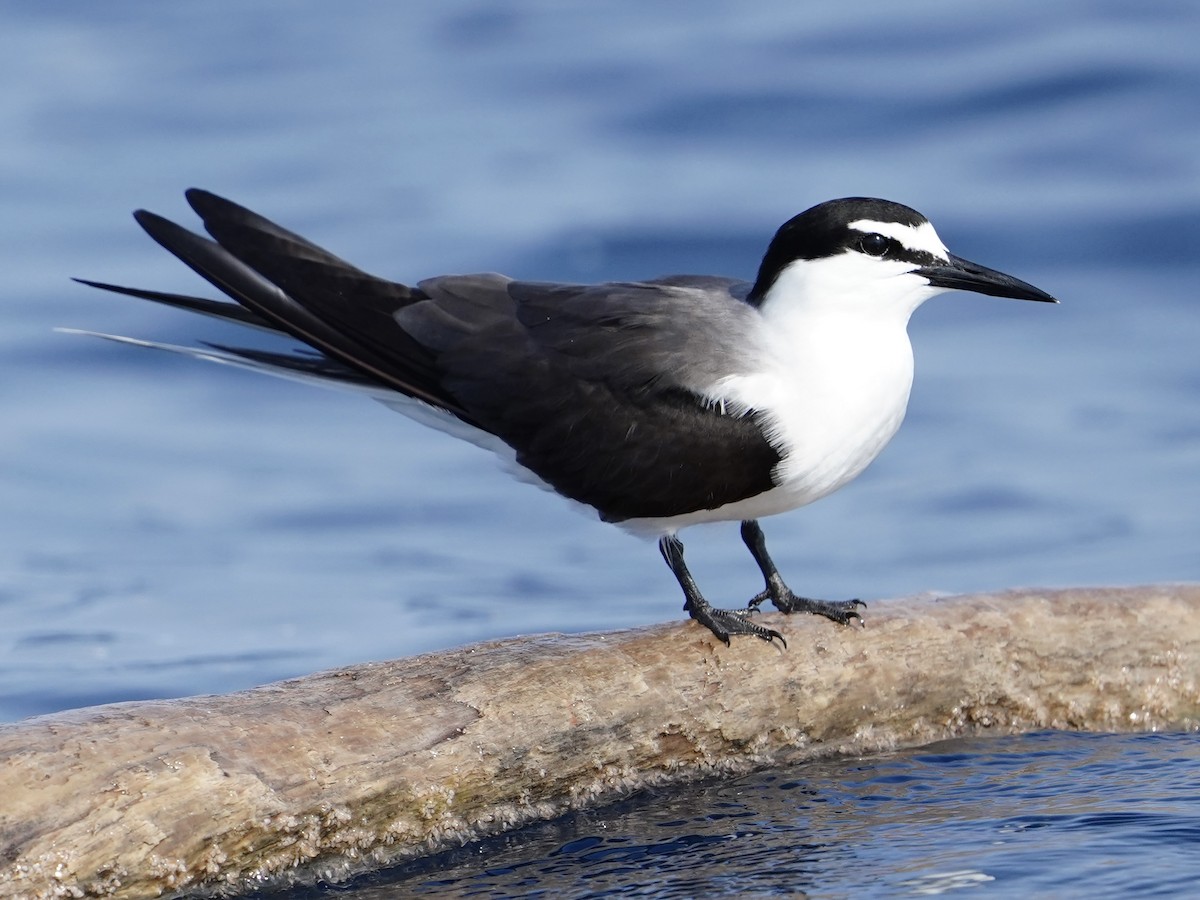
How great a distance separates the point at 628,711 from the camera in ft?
15.5

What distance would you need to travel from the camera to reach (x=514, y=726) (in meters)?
4.55

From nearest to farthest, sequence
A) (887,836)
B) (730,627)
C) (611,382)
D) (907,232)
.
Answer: (887,836) < (730,627) < (907,232) < (611,382)

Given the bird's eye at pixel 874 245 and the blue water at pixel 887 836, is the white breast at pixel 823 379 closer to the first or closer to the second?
the bird's eye at pixel 874 245

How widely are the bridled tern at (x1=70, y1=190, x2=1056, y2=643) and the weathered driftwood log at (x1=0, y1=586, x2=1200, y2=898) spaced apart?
0.20 m

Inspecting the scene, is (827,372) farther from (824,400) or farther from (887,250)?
(887,250)

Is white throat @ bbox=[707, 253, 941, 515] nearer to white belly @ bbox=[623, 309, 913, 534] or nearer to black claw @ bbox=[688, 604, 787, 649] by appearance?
white belly @ bbox=[623, 309, 913, 534]

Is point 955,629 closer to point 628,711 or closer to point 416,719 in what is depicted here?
point 628,711

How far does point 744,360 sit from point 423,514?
12.3 feet

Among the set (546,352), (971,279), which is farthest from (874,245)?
(546,352)

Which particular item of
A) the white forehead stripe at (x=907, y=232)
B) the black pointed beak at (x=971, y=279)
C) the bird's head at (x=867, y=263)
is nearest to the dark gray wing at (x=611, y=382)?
the bird's head at (x=867, y=263)

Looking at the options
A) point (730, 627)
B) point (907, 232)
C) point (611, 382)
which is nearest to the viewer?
point (730, 627)

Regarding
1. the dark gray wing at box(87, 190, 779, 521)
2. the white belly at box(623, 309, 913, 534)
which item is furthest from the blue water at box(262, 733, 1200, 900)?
the dark gray wing at box(87, 190, 779, 521)

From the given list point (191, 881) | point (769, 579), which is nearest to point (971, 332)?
point (769, 579)

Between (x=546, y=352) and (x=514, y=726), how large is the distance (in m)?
1.27
